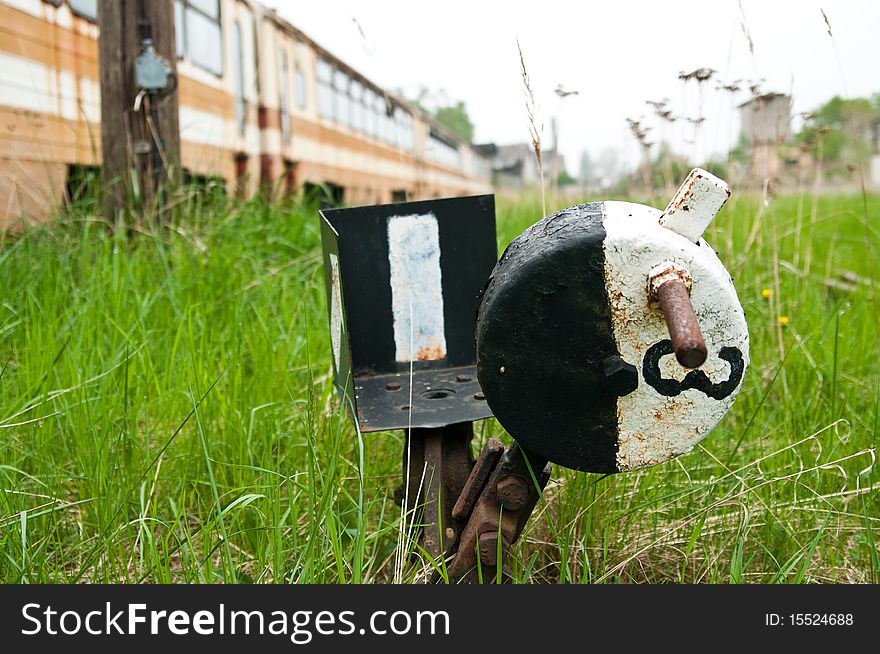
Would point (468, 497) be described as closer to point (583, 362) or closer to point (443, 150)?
point (583, 362)

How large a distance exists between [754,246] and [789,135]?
602 mm

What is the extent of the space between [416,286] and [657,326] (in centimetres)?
57

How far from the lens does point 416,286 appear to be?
1.40 m

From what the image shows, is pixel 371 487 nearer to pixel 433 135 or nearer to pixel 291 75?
pixel 291 75

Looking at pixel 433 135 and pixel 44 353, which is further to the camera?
pixel 433 135

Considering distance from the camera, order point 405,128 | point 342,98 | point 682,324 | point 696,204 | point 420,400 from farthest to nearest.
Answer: point 405,128
point 342,98
point 420,400
point 696,204
point 682,324

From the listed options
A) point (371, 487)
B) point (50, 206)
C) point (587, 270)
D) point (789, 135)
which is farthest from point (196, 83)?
point (587, 270)

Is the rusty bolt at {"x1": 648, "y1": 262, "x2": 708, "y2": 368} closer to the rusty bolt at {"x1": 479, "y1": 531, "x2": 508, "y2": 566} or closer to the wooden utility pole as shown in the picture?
the rusty bolt at {"x1": 479, "y1": 531, "x2": 508, "y2": 566}

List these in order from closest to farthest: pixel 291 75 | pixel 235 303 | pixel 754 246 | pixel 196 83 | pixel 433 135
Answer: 1. pixel 235 303
2. pixel 754 246
3. pixel 196 83
4. pixel 291 75
5. pixel 433 135

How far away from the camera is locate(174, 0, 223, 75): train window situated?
18.8 ft

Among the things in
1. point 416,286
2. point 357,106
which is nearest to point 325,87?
point 357,106

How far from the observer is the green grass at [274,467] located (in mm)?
1310

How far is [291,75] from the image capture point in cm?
846

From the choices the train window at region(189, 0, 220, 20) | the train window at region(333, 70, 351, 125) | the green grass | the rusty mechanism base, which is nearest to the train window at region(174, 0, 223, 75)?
the train window at region(189, 0, 220, 20)
